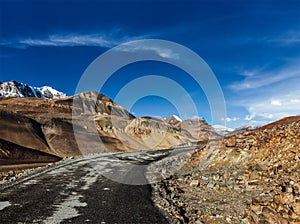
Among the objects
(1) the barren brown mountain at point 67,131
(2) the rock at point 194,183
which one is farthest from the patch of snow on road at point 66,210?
(1) the barren brown mountain at point 67,131

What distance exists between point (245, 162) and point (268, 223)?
29.6ft

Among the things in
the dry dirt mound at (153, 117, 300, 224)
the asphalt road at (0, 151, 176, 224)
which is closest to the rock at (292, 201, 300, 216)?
the dry dirt mound at (153, 117, 300, 224)

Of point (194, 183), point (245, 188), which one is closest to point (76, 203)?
point (194, 183)

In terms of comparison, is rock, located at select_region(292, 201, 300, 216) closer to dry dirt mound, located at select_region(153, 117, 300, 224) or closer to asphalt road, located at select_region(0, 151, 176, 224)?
dry dirt mound, located at select_region(153, 117, 300, 224)

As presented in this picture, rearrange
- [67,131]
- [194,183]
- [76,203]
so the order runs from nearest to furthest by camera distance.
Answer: [76,203], [194,183], [67,131]

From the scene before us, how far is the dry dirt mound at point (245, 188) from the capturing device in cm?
851

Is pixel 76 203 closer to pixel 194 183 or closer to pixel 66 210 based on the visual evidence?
pixel 66 210

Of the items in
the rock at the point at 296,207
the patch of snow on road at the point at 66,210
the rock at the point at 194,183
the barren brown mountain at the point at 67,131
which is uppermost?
the barren brown mountain at the point at 67,131

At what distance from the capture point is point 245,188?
12.0 m

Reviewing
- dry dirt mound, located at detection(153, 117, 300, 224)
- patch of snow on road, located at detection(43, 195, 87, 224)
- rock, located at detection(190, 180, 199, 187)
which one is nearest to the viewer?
patch of snow on road, located at detection(43, 195, 87, 224)

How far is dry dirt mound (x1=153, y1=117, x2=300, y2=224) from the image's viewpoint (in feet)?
27.9

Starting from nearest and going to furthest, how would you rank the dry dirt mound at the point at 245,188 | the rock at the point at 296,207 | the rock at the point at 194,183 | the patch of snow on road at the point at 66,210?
the rock at the point at 296,207 < the patch of snow on road at the point at 66,210 < the dry dirt mound at the point at 245,188 < the rock at the point at 194,183

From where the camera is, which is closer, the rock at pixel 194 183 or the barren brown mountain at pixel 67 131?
the rock at pixel 194 183

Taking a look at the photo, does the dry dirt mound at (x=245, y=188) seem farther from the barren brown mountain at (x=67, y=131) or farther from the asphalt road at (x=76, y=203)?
the barren brown mountain at (x=67, y=131)
